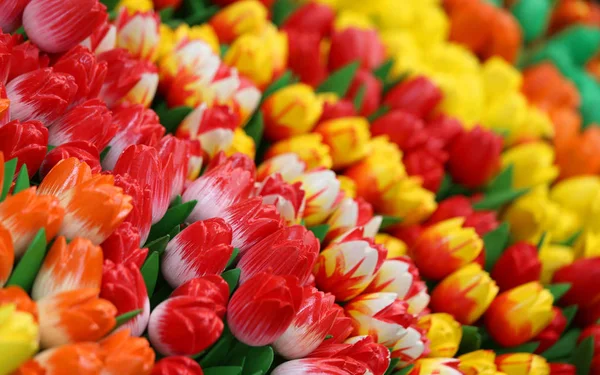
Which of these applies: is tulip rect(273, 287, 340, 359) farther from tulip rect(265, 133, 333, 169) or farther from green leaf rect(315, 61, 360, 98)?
green leaf rect(315, 61, 360, 98)

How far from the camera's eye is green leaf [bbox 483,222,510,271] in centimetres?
93

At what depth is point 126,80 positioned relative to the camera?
28.5 inches

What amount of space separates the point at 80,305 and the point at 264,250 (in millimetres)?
178

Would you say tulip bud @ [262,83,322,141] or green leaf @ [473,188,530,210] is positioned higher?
tulip bud @ [262,83,322,141]

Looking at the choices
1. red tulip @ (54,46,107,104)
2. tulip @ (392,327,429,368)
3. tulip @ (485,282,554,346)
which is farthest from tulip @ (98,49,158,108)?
tulip @ (485,282,554,346)

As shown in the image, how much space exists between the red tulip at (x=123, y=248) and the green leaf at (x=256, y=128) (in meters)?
0.35

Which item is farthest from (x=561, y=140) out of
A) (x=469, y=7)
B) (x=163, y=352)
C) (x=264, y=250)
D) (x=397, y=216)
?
(x=163, y=352)

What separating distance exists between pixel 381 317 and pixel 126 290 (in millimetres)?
272

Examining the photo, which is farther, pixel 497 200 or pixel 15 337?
pixel 497 200

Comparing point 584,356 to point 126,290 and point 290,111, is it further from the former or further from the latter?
point 126,290

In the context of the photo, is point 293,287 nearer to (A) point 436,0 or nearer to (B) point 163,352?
(B) point 163,352

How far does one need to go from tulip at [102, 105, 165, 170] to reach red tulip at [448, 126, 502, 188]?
1.74 ft

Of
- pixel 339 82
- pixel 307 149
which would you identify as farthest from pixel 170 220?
pixel 339 82

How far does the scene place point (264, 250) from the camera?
1.99 ft
